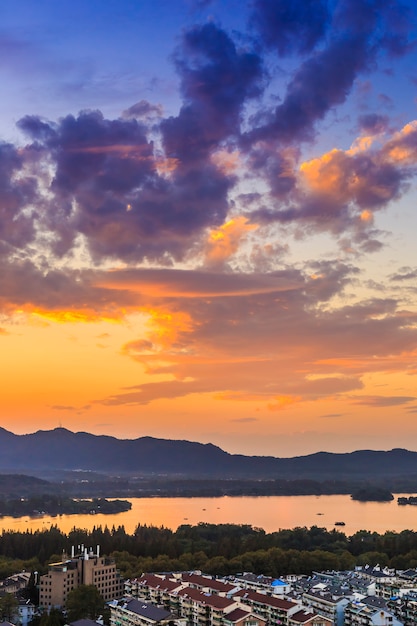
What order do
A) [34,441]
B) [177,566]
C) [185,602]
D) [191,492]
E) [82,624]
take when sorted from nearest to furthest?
[82,624] → [185,602] → [177,566] → [191,492] → [34,441]

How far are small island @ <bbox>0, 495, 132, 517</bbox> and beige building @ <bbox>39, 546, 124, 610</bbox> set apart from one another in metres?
20.0

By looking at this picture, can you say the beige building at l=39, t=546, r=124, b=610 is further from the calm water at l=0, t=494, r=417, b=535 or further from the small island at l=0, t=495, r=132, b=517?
the small island at l=0, t=495, r=132, b=517

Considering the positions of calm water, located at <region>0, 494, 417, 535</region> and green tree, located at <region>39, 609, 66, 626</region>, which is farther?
calm water, located at <region>0, 494, 417, 535</region>

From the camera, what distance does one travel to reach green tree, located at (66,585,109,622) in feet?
33.9

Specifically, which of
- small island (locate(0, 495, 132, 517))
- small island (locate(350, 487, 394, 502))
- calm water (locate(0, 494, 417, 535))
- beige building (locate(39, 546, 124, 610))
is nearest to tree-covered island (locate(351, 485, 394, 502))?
small island (locate(350, 487, 394, 502))

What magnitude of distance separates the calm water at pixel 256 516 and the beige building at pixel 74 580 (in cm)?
1181

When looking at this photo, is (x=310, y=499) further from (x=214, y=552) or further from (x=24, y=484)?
(x=214, y=552)

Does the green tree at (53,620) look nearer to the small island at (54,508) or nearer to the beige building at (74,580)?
the beige building at (74,580)

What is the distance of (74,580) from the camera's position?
461 inches

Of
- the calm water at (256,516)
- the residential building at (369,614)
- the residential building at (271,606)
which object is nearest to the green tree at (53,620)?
the residential building at (271,606)

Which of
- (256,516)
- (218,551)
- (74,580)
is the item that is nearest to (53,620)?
(74,580)

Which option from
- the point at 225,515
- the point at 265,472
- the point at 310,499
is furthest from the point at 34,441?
the point at 225,515

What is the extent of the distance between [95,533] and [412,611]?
320 inches

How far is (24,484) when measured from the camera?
161 ft
